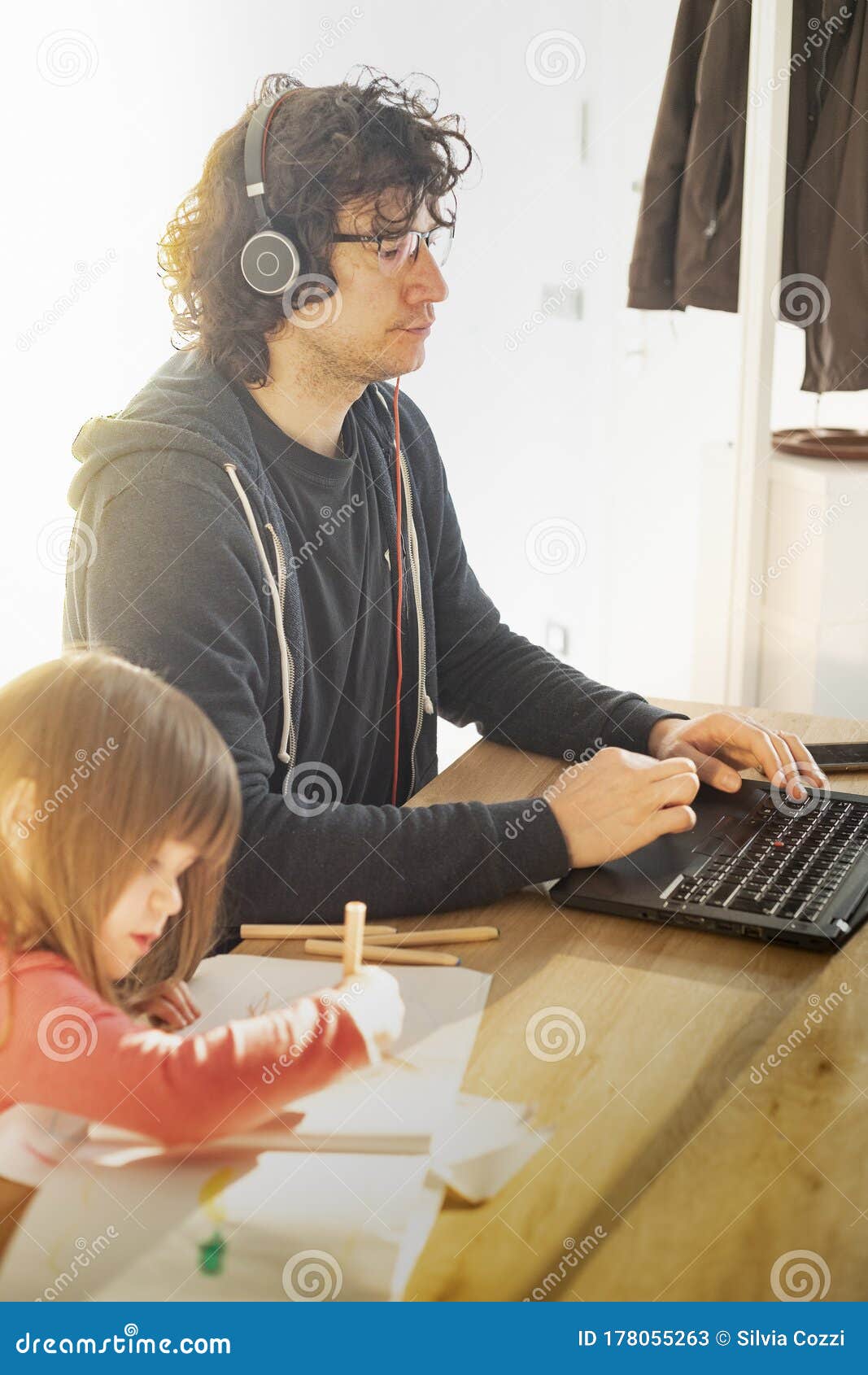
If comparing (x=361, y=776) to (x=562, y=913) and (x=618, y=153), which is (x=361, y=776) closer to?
(x=562, y=913)

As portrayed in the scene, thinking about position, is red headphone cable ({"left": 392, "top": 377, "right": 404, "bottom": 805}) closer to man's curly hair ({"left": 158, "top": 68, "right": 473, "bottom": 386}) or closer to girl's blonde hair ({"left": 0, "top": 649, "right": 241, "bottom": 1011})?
man's curly hair ({"left": 158, "top": 68, "right": 473, "bottom": 386})

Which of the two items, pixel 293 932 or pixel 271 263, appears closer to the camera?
pixel 293 932

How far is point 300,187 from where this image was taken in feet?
4.28

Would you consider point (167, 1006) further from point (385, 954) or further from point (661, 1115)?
point (661, 1115)

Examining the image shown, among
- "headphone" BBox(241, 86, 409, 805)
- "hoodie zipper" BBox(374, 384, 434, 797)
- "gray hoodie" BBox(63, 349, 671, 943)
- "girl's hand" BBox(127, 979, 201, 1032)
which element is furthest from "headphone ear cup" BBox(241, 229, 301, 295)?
"girl's hand" BBox(127, 979, 201, 1032)

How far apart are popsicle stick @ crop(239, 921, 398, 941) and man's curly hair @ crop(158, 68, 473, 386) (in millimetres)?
593

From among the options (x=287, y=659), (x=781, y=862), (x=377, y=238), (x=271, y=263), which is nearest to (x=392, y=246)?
(x=377, y=238)

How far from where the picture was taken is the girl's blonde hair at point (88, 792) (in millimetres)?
789

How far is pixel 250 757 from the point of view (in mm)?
1049

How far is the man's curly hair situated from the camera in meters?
1.30

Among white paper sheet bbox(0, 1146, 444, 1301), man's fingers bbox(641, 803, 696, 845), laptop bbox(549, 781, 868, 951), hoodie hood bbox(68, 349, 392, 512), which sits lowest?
white paper sheet bbox(0, 1146, 444, 1301)

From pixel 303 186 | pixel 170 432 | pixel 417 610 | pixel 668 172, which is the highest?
pixel 668 172

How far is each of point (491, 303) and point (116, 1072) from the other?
2304mm
